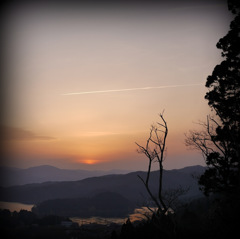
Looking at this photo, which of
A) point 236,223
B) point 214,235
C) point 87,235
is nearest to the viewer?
point 236,223

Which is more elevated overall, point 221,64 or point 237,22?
point 237,22

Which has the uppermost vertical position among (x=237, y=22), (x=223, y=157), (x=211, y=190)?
(x=237, y=22)

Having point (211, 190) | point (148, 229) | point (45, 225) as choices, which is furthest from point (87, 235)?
point (211, 190)

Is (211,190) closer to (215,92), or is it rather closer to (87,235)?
(215,92)

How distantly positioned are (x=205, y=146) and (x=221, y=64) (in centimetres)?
594

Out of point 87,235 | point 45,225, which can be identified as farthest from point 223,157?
point 45,225

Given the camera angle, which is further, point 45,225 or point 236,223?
point 45,225

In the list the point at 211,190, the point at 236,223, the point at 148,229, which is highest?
the point at 211,190

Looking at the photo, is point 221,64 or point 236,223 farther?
point 221,64

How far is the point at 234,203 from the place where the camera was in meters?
13.8

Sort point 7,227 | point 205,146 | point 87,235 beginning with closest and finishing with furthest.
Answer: point 205,146 → point 87,235 → point 7,227

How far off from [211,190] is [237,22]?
11652 mm

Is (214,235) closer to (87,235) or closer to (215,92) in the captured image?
(215,92)

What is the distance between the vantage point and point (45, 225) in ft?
560
